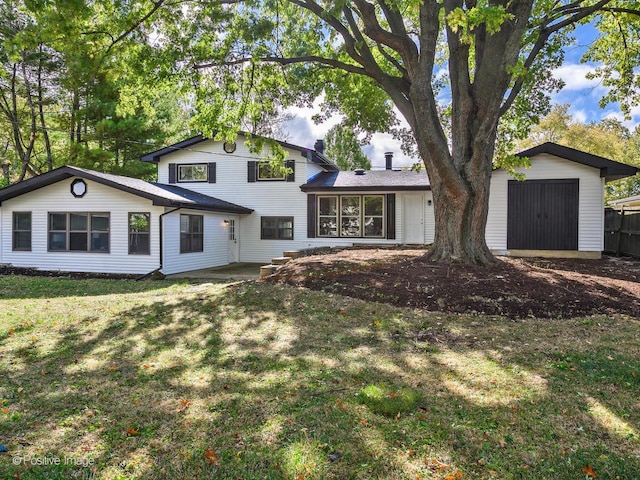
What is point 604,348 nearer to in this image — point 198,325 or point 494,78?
point 198,325

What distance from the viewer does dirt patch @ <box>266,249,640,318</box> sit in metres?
6.01

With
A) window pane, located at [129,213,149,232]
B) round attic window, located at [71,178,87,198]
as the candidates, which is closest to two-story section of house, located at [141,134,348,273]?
window pane, located at [129,213,149,232]

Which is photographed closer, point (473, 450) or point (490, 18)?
point (473, 450)

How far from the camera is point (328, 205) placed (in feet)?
54.0

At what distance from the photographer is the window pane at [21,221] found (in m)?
14.0

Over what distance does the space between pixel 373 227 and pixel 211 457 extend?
13956 mm

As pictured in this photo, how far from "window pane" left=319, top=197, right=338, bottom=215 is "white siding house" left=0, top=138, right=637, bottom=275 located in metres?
0.04

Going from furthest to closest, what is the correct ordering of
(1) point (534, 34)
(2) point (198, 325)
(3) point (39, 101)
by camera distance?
(3) point (39, 101) < (1) point (534, 34) < (2) point (198, 325)

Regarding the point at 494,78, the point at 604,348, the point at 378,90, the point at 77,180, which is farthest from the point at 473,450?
the point at 77,180

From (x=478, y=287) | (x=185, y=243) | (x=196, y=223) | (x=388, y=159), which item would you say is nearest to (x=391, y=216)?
(x=388, y=159)

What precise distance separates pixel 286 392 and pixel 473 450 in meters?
1.52

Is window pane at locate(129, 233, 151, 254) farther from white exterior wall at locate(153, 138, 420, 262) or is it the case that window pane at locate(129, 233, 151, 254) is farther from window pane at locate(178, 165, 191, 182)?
window pane at locate(178, 165, 191, 182)

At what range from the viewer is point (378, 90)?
13.7 meters

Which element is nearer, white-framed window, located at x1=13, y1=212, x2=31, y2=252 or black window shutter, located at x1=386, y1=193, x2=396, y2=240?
white-framed window, located at x1=13, y1=212, x2=31, y2=252
